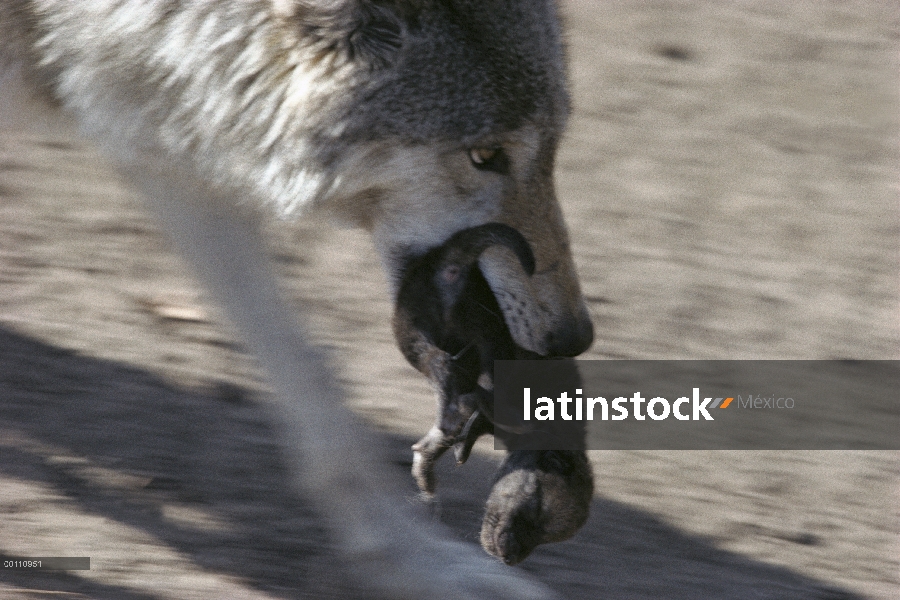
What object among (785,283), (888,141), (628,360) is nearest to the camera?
(628,360)

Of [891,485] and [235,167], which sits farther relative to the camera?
[891,485]

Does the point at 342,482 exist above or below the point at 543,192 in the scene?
below

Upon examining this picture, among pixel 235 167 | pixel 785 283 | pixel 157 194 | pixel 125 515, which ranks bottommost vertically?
pixel 125 515

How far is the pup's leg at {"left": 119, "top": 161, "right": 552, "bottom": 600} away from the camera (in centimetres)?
280

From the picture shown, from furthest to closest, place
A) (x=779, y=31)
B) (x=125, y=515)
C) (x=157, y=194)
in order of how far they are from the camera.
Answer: (x=779, y=31), (x=125, y=515), (x=157, y=194)

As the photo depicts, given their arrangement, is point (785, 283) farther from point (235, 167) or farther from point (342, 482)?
point (235, 167)

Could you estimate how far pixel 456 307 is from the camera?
2.45 m

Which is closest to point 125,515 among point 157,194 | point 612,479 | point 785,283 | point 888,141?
point 157,194

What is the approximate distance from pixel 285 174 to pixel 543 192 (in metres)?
0.59

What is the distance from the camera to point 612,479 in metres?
3.27

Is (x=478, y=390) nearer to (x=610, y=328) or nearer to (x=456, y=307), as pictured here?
(x=456, y=307)

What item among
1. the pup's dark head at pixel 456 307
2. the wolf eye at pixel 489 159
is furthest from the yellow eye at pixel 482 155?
the pup's dark head at pixel 456 307

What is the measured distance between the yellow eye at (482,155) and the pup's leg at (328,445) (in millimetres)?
736

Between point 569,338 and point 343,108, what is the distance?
0.74 m
